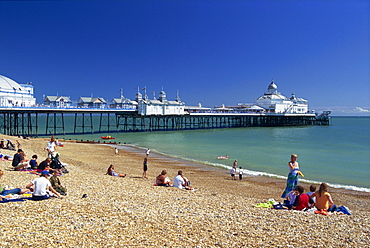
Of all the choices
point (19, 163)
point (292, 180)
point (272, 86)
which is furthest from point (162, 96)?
point (292, 180)

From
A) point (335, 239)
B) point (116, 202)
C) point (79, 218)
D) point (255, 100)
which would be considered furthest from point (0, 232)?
point (255, 100)

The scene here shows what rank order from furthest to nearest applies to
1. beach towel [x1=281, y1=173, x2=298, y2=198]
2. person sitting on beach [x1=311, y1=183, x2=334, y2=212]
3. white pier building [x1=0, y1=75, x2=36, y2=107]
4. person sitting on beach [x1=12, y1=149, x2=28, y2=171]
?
white pier building [x1=0, y1=75, x2=36, y2=107]
person sitting on beach [x1=12, y1=149, x2=28, y2=171]
beach towel [x1=281, y1=173, x2=298, y2=198]
person sitting on beach [x1=311, y1=183, x2=334, y2=212]

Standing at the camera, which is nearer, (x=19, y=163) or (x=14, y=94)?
(x=19, y=163)

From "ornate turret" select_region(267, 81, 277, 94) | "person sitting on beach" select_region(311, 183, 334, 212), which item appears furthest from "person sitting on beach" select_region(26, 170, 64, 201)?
"ornate turret" select_region(267, 81, 277, 94)

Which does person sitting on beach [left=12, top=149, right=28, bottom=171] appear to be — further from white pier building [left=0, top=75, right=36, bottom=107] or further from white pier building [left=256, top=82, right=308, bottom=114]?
white pier building [left=256, top=82, right=308, bottom=114]

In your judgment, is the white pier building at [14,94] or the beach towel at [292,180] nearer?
the beach towel at [292,180]

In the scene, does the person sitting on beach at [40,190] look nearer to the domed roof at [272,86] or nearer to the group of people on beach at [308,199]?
the group of people on beach at [308,199]

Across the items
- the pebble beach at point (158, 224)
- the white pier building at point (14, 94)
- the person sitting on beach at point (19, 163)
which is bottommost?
the pebble beach at point (158, 224)

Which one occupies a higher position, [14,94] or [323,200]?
[14,94]

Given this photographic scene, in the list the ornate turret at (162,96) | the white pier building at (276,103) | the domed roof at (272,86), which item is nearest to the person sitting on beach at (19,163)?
the ornate turret at (162,96)

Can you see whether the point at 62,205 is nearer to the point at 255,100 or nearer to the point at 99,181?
the point at 99,181

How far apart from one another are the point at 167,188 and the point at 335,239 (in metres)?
5.85

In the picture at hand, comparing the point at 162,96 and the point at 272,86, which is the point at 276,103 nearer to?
the point at 272,86

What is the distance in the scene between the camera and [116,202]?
7.62 metres
